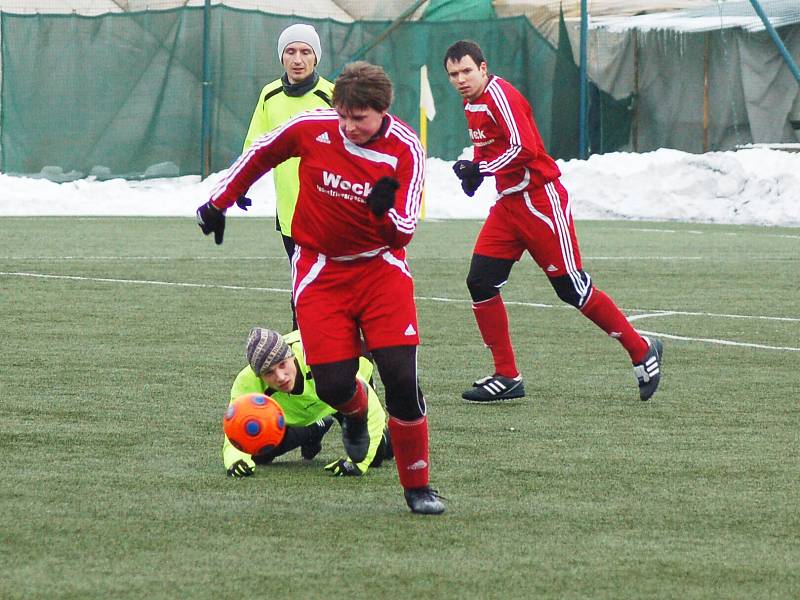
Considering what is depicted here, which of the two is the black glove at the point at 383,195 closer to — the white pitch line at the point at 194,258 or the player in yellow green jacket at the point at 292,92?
the player in yellow green jacket at the point at 292,92

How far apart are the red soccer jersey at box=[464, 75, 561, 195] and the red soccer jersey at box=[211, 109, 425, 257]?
10.3 ft

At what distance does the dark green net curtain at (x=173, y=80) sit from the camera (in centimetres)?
3066

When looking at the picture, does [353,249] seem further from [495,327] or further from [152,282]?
[152,282]

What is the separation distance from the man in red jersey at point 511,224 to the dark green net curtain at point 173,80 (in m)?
21.5

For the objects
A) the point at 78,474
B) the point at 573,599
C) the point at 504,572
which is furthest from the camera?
the point at 78,474

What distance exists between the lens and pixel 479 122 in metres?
9.94

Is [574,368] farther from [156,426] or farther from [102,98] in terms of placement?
[102,98]

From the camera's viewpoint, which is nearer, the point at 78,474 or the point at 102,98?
the point at 78,474

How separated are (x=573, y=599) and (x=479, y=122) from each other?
5199mm

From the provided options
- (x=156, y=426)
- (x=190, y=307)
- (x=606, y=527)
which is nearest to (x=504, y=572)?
(x=606, y=527)

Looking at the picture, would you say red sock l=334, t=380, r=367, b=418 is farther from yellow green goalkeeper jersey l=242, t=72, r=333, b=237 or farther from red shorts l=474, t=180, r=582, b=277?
red shorts l=474, t=180, r=582, b=277

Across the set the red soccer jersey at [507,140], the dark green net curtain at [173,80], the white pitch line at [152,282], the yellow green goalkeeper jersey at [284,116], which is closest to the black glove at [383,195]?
the red soccer jersey at [507,140]

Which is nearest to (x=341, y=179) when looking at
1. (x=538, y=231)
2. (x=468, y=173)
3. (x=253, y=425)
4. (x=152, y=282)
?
(x=253, y=425)

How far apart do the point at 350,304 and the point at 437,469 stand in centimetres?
115
